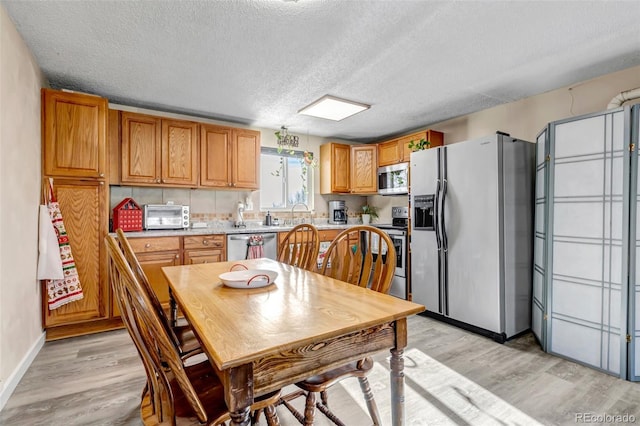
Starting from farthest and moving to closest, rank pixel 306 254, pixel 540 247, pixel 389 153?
pixel 389 153 → pixel 540 247 → pixel 306 254

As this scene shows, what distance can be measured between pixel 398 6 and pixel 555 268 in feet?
7.47

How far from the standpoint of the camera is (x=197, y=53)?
240 cm

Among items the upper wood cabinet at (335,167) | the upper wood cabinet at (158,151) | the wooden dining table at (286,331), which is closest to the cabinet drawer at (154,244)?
the upper wood cabinet at (158,151)

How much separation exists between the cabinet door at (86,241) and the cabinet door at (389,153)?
352 cm

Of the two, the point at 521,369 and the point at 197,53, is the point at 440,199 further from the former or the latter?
the point at 197,53

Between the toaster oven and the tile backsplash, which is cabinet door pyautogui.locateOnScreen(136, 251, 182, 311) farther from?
the tile backsplash

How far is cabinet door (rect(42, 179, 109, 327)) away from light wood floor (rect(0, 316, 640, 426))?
311 mm

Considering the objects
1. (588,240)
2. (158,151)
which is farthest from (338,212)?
(588,240)

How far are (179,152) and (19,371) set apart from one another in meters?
2.34

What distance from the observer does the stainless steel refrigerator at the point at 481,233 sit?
9.07 feet

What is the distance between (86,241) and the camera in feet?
9.50

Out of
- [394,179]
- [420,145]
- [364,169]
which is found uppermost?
[420,145]

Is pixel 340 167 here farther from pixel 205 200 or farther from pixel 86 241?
pixel 86 241

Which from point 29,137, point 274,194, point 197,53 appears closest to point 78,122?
point 29,137
